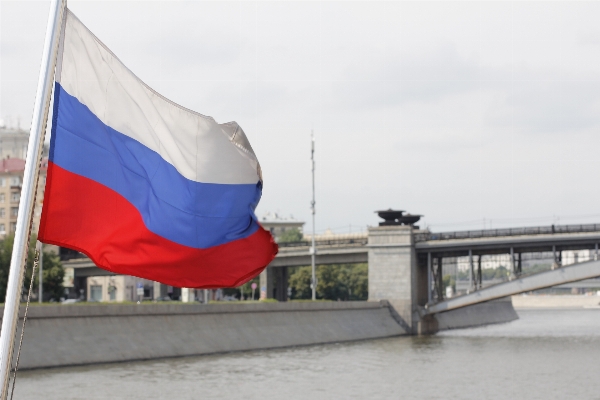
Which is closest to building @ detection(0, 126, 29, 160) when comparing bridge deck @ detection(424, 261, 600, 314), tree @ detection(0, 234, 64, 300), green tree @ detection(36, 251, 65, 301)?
tree @ detection(0, 234, 64, 300)

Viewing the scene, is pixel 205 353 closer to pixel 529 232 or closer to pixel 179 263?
pixel 529 232

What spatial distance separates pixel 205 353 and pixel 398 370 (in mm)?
11515

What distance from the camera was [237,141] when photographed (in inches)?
440

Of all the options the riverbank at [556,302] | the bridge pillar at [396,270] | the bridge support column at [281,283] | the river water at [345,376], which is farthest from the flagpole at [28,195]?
the riverbank at [556,302]

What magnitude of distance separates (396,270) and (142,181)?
231ft

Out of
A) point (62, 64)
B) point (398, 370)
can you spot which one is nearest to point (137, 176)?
point (62, 64)

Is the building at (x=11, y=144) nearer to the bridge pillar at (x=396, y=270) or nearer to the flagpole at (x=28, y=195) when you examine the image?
the bridge pillar at (x=396, y=270)

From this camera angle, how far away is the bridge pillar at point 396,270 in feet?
260

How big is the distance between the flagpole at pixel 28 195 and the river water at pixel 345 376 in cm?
2460

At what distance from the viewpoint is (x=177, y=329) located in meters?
53.3

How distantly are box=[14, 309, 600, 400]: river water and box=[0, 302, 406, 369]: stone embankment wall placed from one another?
1413 mm

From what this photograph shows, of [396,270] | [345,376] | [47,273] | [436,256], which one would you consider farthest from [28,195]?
[47,273]

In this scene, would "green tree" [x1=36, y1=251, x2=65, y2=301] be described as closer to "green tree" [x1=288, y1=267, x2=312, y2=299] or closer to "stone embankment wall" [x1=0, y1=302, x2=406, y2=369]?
"stone embankment wall" [x1=0, y1=302, x2=406, y2=369]

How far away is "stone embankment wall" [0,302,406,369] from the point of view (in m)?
43.9
